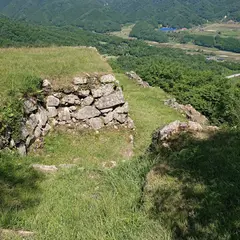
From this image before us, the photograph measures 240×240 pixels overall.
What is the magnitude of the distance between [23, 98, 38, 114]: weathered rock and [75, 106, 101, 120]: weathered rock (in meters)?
1.99

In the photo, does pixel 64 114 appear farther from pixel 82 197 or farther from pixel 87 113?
pixel 82 197

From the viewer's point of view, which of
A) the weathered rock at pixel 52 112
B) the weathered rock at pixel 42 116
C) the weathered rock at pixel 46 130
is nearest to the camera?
the weathered rock at pixel 42 116

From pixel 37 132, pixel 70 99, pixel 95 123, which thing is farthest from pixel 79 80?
pixel 37 132

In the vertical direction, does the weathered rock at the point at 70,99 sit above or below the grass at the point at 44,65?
below

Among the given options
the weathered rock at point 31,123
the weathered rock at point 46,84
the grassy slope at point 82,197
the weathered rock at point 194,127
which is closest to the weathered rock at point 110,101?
the grassy slope at point 82,197

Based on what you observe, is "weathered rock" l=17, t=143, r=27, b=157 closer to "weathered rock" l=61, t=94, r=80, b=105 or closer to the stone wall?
the stone wall

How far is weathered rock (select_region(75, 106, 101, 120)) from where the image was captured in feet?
Answer: 41.4

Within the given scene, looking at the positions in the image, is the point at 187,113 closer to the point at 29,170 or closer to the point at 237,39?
the point at 29,170

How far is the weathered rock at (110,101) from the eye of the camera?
507 inches

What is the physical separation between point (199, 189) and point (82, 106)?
8363mm

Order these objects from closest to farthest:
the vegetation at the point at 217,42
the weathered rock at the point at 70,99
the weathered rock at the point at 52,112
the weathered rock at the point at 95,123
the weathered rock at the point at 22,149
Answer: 1. the weathered rock at the point at 22,149
2. the weathered rock at the point at 52,112
3. the weathered rock at the point at 70,99
4. the weathered rock at the point at 95,123
5. the vegetation at the point at 217,42

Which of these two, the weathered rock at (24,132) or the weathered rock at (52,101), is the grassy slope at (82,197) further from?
the weathered rock at (52,101)

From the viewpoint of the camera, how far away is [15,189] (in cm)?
642

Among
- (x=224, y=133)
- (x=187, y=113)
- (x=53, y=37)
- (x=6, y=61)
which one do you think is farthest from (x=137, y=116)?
(x=53, y=37)
